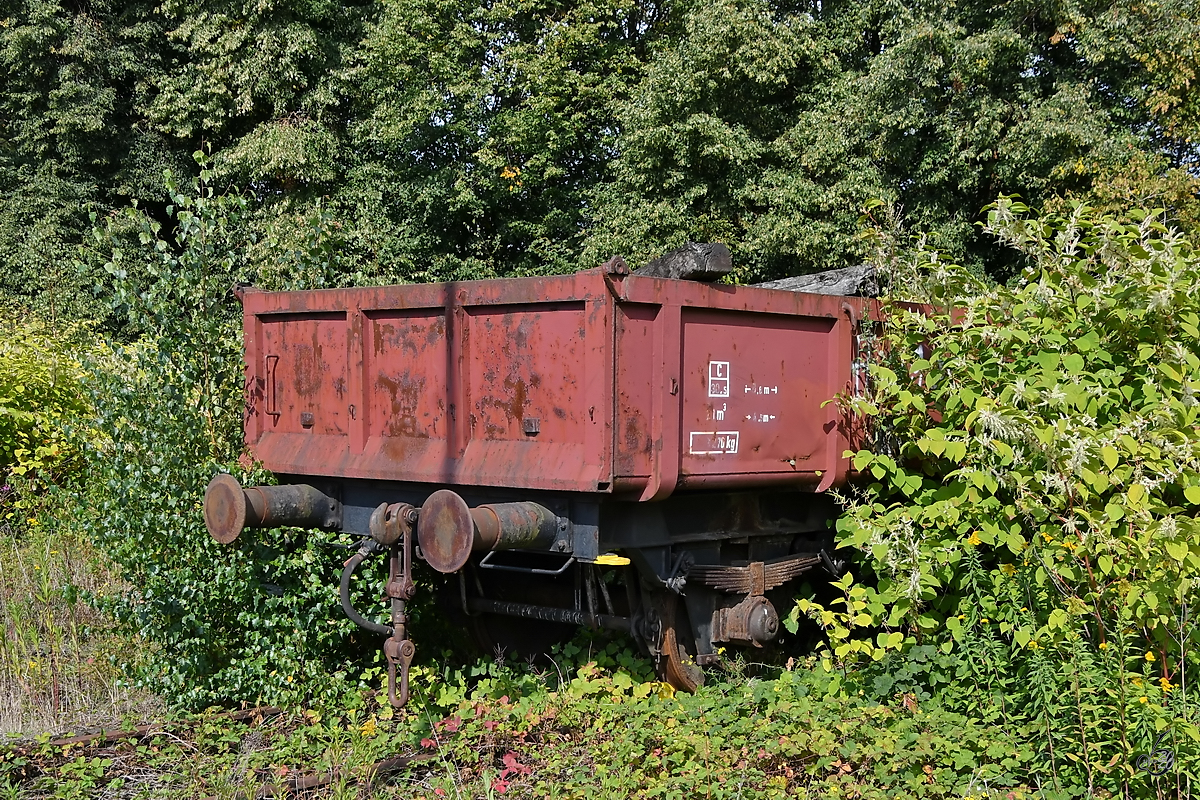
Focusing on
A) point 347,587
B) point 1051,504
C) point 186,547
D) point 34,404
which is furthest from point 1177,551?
point 34,404

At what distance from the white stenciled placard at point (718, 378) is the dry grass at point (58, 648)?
3.46 m

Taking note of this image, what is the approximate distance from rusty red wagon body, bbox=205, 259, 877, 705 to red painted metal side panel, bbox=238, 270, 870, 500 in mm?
10

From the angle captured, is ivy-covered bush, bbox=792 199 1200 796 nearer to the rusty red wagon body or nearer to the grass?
the grass

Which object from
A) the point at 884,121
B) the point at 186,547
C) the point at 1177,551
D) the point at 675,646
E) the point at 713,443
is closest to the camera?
the point at 1177,551

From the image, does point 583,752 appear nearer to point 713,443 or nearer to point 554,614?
point 554,614

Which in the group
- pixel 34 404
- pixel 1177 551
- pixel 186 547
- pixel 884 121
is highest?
pixel 884 121

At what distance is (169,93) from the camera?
70.0 ft

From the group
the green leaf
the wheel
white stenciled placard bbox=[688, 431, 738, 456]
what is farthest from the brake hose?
the green leaf

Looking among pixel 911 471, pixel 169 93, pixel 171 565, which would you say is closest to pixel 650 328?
pixel 911 471

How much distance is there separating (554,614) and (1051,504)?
8.13 feet

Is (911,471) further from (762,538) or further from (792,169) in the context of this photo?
(792,169)

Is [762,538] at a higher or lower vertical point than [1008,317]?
lower

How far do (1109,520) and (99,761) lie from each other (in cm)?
447

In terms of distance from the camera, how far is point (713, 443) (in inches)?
207
